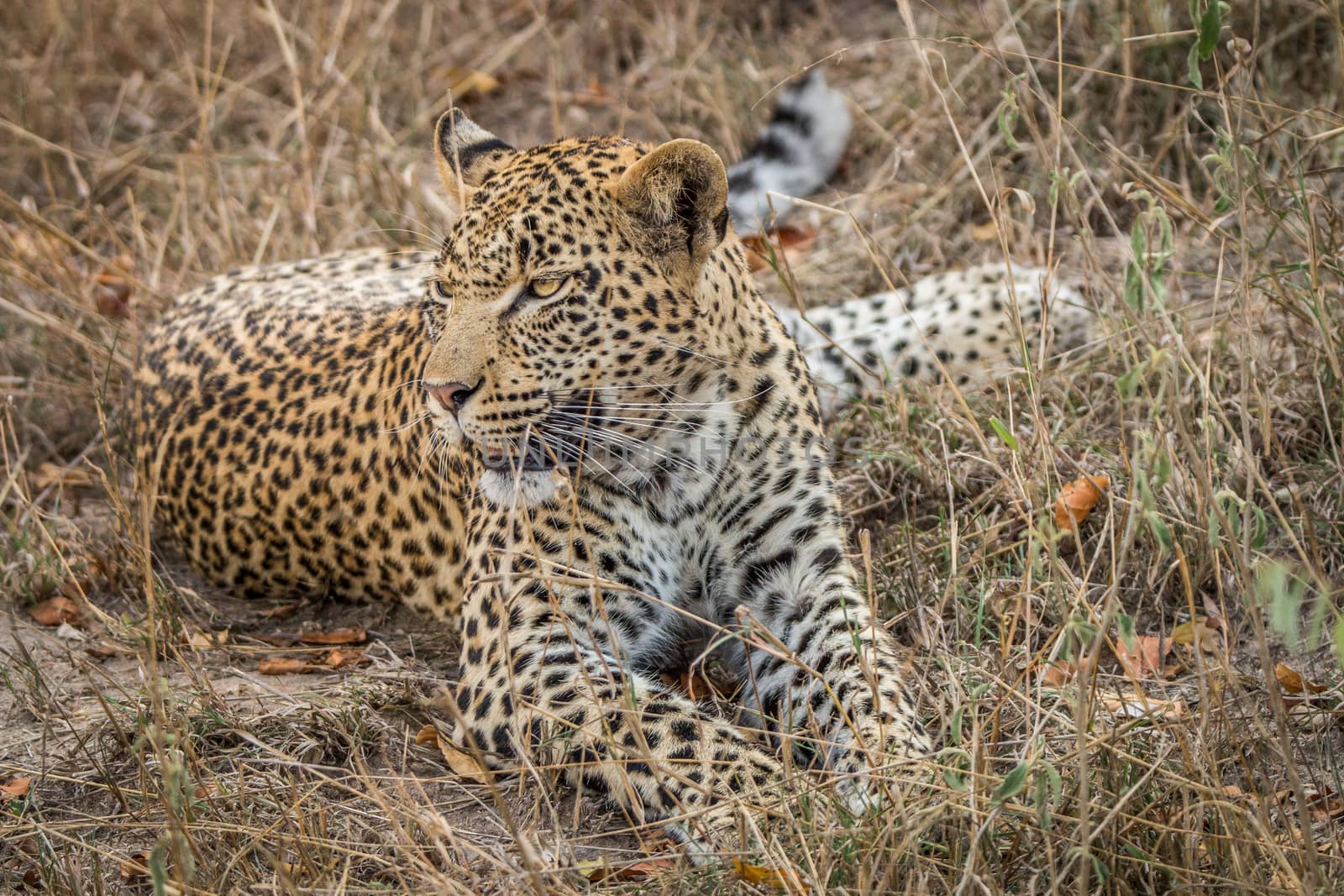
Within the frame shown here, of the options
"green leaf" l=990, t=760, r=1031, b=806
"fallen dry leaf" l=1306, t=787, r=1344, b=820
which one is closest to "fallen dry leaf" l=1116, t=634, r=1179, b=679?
"fallen dry leaf" l=1306, t=787, r=1344, b=820

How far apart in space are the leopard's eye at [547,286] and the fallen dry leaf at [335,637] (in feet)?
5.30

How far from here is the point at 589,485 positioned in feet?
14.1

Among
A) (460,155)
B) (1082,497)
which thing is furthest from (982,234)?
(460,155)

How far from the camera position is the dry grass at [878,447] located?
10.4ft

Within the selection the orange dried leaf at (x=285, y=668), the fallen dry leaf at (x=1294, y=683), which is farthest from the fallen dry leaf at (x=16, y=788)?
the fallen dry leaf at (x=1294, y=683)

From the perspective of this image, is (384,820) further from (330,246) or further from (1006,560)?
(330,246)

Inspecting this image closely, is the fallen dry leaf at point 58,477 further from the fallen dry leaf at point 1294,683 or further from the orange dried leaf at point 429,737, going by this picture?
the fallen dry leaf at point 1294,683

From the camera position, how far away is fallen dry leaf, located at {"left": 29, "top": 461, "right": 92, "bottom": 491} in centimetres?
611

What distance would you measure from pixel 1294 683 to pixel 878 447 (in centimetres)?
180

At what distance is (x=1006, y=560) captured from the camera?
471 centimetres

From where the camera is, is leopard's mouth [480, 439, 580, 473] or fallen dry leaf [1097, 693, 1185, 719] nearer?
fallen dry leaf [1097, 693, 1185, 719]

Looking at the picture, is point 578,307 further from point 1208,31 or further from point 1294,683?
point 1294,683

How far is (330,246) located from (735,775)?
4.35 meters

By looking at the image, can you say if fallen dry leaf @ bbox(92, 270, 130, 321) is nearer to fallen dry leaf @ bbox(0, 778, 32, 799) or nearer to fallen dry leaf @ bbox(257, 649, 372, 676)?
fallen dry leaf @ bbox(257, 649, 372, 676)
